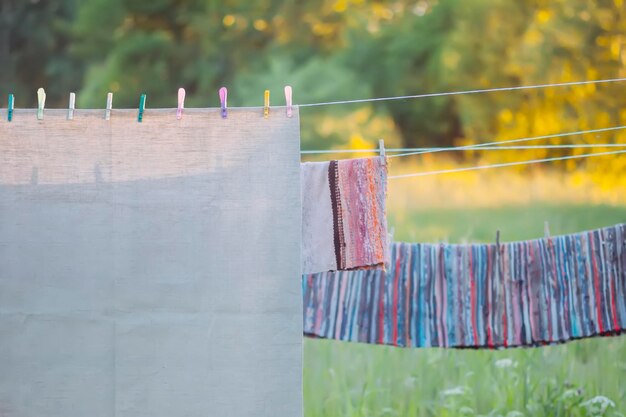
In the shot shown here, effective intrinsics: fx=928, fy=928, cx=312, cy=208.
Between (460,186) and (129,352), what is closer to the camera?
(129,352)

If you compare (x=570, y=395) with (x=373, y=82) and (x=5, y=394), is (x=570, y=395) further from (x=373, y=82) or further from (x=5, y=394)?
(x=373, y=82)

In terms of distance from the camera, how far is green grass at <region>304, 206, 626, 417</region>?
4566mm

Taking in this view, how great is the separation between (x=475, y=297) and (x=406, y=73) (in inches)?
315

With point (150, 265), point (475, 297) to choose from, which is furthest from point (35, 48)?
point (150, 265)

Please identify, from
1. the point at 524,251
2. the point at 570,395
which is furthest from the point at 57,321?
the point at 570,395

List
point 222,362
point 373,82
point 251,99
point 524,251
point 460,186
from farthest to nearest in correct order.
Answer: point 373,82
point 251,99
point 460,186
point 524,251
point 222,362

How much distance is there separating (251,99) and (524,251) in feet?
23.6

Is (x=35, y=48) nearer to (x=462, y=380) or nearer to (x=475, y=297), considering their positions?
(x=462, y=380)

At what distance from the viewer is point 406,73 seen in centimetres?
1106

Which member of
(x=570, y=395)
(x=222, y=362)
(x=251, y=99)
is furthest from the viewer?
(x=251, y=99)

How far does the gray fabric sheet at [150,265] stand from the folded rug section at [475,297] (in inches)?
30.9

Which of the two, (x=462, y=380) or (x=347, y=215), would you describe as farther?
(x=462, y=380)

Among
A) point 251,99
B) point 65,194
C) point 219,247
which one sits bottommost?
point 219,247

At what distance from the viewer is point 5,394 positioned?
104 inches
